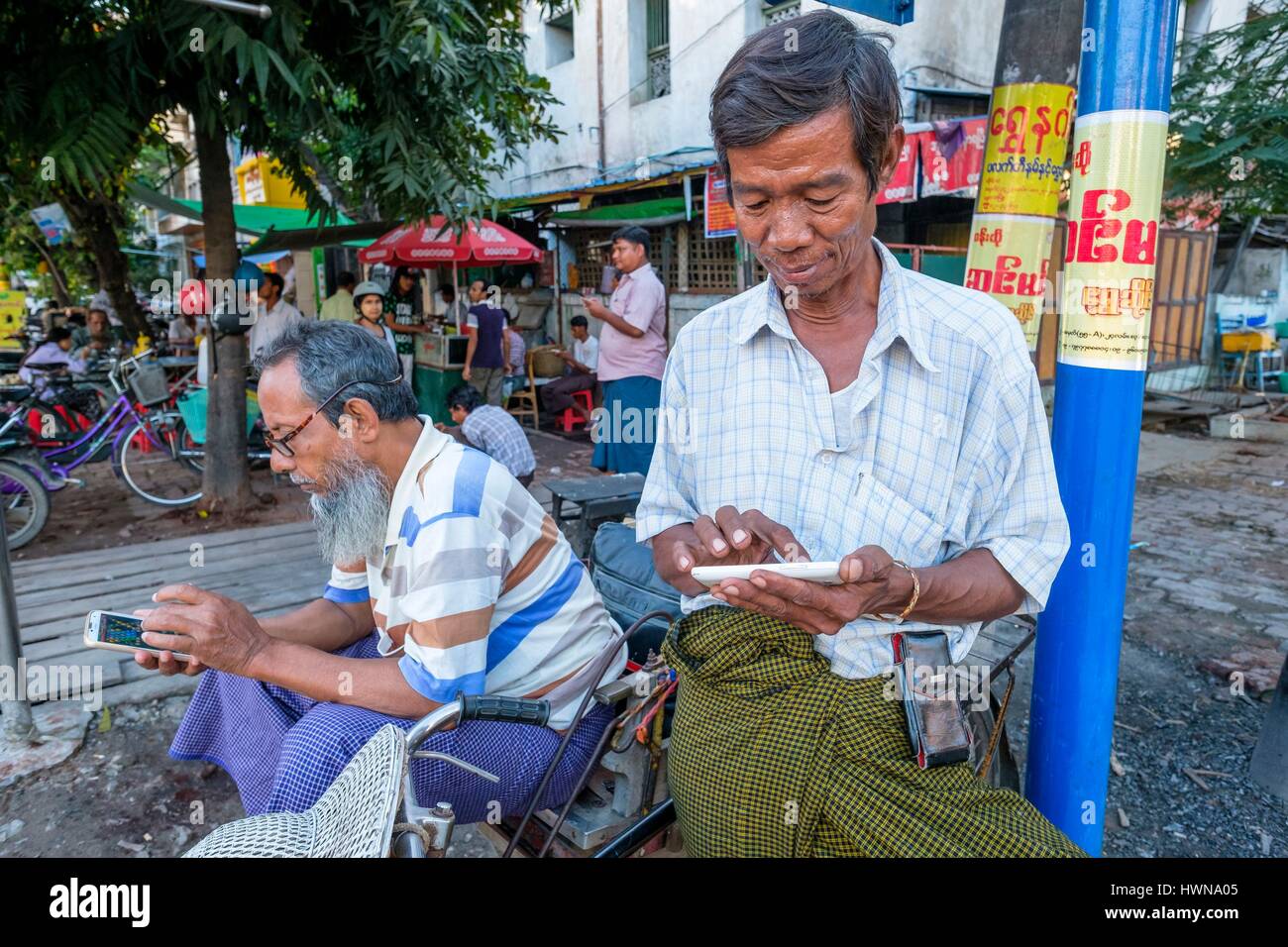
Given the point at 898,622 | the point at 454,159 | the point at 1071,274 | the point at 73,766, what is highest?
the point at 454,159

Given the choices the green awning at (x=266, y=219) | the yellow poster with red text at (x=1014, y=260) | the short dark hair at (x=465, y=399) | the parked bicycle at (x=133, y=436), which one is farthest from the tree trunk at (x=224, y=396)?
the green awning at (x=266, y=219)

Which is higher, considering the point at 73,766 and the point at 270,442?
the point at 270,442

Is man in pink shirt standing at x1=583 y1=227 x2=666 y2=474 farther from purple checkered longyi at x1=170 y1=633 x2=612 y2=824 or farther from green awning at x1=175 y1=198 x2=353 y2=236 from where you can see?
green awning at x1=175 y1=198 x2=353 y2=236

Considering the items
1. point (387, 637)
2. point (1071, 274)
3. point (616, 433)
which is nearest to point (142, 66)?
point (616, 433)

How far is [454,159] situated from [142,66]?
182cm

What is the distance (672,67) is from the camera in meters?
11.8

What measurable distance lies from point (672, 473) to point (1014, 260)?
177cm

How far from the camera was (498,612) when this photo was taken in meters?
2.14

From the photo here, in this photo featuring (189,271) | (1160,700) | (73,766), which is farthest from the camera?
(189,271)

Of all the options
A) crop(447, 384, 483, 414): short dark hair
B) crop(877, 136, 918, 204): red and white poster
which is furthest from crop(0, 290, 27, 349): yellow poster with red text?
crop(877, 136, 918, 204): red and white poster

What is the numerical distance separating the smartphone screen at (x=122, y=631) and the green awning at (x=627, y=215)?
894 centimetres

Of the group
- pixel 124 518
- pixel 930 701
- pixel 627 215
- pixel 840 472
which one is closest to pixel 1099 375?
pixel 840 472

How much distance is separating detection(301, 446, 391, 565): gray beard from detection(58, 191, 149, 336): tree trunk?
46.3ft

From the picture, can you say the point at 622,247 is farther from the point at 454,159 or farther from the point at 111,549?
the point at 111,549
